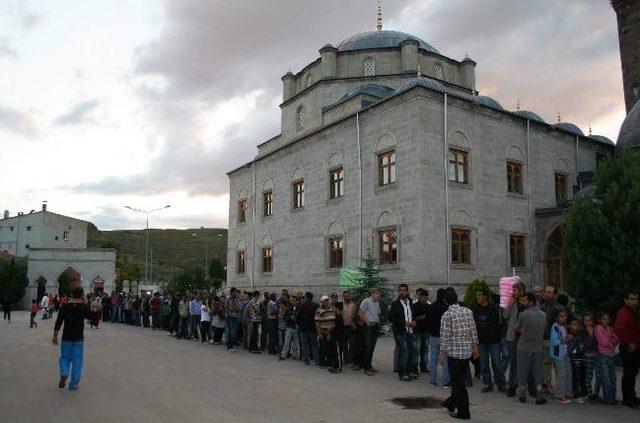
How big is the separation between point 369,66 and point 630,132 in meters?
13.8

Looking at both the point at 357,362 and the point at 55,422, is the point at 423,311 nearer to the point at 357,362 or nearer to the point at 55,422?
the point at 357,362

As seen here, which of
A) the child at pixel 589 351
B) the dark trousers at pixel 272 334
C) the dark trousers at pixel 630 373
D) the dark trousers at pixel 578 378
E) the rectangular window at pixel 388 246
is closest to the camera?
the dark trousers at pixel 630 373

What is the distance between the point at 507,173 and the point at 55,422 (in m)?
21.6

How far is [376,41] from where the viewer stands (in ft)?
108

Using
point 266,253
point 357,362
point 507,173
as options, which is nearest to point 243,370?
point 357,362

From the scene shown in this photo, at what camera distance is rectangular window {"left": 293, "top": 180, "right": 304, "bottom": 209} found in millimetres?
28516

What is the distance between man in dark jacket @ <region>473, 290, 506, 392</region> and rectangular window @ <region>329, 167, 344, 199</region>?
640 inches

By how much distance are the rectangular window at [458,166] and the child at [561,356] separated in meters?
13.8

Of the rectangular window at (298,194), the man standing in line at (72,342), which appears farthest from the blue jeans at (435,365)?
the rectangular window at (298,194)

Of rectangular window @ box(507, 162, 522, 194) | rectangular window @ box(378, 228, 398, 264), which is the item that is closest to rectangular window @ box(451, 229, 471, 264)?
rectangular window @ box(378, 228, 398, 264)

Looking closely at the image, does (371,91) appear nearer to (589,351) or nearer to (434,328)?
(434,328)

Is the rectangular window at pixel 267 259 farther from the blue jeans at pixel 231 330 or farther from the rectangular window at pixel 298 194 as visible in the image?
the blue jeans at pixel 231 330

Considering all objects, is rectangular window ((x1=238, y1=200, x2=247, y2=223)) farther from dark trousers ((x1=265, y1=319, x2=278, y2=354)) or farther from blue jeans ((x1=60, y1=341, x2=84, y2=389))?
blue jeans ((x1=60, y1=341, x2=84, y2=389))

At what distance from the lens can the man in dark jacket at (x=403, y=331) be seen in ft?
34.3
